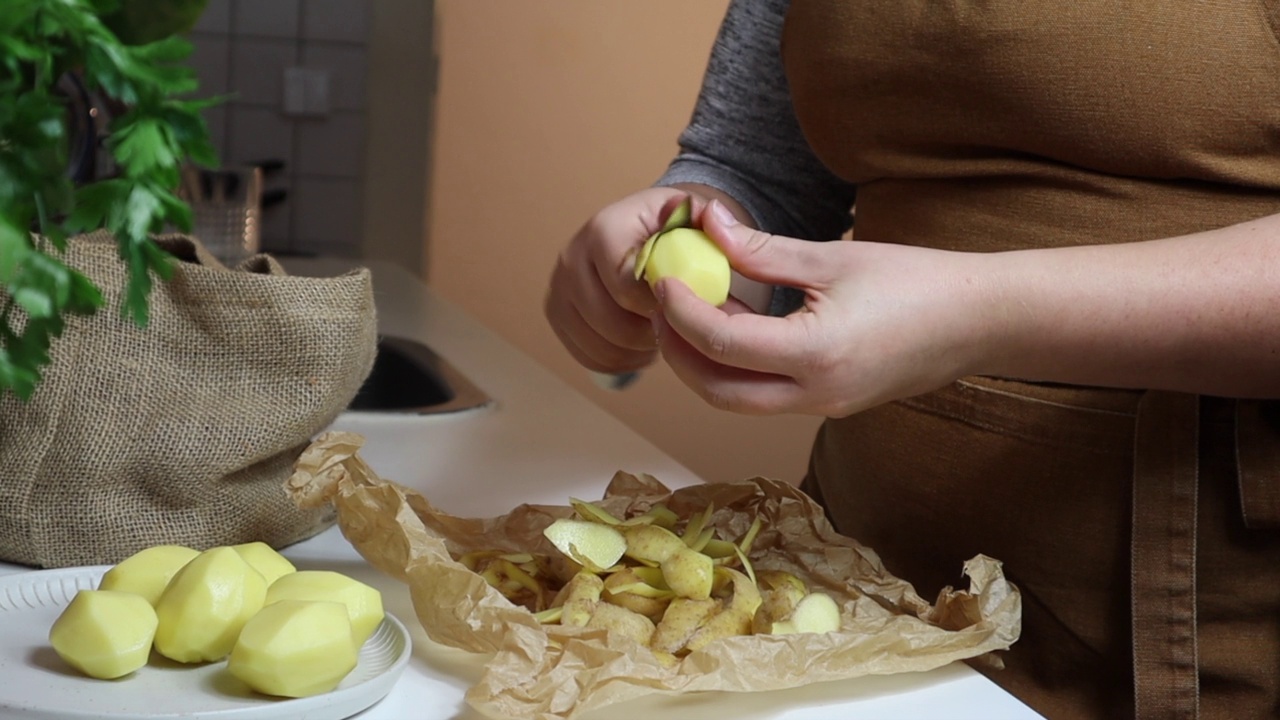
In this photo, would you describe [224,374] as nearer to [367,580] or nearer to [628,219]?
[367,580]

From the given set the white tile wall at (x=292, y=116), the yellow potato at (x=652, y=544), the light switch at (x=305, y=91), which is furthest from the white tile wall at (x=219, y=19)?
the yellow potato at (x=652, y=544)

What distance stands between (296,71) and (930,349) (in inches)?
87.5

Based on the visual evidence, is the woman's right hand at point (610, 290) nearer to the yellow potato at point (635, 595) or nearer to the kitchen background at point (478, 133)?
the yellow potato at point (635, 595)

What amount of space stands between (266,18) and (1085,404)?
2.24 metres

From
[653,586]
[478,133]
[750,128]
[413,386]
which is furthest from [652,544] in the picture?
[478,133]

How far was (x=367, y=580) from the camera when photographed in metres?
0.75

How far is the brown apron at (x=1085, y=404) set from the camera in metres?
0.76

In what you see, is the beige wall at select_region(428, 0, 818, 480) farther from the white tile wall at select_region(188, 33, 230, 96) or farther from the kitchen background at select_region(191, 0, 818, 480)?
the white tile wall at select_region(188, 33, 230, 96)

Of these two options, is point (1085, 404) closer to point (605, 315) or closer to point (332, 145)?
point (605, 315)

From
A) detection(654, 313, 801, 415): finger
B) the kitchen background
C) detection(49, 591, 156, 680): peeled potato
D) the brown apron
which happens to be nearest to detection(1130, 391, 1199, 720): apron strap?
the brown apron

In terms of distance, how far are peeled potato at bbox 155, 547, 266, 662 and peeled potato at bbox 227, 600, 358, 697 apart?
0.07ft

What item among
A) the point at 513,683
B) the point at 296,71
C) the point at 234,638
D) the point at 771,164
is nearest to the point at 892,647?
the point at 513,683

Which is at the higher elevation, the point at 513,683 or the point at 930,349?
the point at 930,349

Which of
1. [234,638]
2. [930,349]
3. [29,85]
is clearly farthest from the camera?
[930,349]
